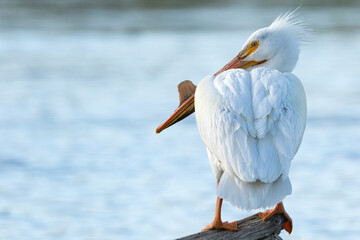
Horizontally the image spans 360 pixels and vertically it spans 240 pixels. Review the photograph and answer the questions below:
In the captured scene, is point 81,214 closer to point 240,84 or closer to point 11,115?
point 240,84

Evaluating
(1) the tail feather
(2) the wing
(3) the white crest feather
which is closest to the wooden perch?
(1) the tail feather

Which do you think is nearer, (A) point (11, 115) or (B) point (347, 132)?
(B) point (347, 132)

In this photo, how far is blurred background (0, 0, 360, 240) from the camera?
6375mm

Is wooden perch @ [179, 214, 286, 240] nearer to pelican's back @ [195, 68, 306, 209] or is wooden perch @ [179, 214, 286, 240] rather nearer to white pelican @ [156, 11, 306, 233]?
white pelican @ [156, 11, 306, 233]

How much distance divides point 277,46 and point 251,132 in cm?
107

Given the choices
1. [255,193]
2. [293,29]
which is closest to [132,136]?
[293,29]

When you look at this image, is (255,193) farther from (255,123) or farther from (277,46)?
(277,46)

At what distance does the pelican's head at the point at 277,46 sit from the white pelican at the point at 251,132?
0.53 metres

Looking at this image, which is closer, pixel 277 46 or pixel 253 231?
pixel 253 231

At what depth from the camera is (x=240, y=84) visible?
3830 mm

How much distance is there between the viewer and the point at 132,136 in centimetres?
905

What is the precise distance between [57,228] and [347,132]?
425 centimetres

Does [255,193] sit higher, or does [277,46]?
[277,46]

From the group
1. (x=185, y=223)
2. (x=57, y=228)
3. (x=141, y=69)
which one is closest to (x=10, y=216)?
(x=57, y=228)
